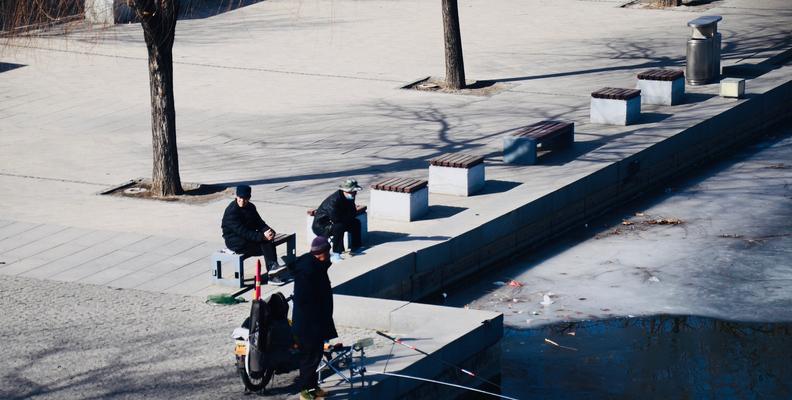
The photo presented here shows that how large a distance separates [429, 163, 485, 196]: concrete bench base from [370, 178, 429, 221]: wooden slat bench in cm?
91

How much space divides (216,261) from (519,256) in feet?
14.8

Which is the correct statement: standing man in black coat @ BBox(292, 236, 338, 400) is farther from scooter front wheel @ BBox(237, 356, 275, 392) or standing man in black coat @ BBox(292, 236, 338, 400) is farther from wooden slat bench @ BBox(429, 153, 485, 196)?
wooden slat bench @ BBox(429, 153, 485, 196)

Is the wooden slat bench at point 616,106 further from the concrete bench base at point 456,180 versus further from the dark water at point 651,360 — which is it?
the dark water at point 651,360

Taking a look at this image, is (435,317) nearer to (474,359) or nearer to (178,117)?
(474,359)

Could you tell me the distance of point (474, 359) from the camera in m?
11.9

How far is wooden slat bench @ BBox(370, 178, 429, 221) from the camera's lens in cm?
1568

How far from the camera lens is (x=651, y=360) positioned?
13.0m

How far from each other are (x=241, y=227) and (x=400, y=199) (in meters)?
2.86

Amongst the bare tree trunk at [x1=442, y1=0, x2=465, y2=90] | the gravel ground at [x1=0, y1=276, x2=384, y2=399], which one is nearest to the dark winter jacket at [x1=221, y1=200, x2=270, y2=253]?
the gravel ground at [x1=0, y1=276, x2=384, y2=399]

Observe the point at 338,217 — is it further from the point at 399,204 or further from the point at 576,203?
the point at 576,203

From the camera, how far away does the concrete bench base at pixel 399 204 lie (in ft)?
51.5

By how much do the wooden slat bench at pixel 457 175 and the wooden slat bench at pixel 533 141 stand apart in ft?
4.84

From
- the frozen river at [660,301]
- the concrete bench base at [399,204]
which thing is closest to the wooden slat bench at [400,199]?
the concrete bench base at [399,204]

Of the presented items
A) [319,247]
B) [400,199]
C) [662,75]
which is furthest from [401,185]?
[662,75]
